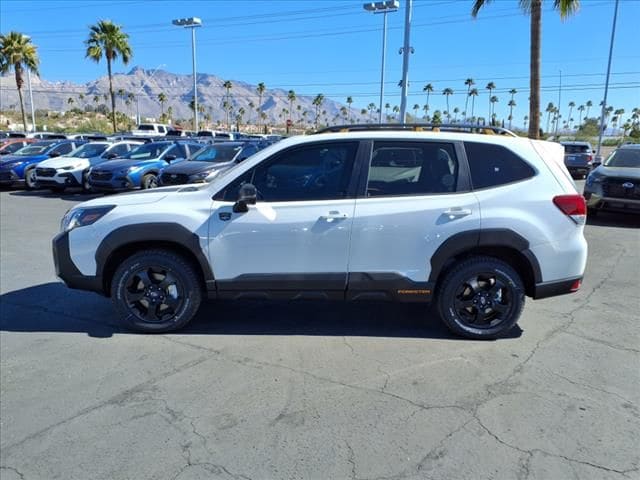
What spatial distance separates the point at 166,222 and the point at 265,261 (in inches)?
36.2

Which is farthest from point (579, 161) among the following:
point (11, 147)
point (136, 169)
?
point (11, 147)

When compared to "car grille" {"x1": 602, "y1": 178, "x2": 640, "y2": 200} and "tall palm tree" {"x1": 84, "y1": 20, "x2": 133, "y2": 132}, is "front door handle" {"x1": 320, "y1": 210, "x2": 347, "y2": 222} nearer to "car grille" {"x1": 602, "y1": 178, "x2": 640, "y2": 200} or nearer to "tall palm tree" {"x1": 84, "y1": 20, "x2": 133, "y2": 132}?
"car grille" {"x1": 602, "y1": 178, "x2": 640, "y2": 200}

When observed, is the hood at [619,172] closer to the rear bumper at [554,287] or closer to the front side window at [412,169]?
the rear bumper at [554,287]

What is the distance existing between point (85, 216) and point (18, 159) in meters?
14.7

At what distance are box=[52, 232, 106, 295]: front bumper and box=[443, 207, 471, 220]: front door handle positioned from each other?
3.12 metres

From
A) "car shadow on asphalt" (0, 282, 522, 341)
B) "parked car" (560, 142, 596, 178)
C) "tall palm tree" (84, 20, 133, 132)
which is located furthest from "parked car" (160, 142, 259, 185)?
"tall palm tree" (84, 20, 133, 132)

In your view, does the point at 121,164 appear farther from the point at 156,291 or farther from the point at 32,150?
the point at 156,291

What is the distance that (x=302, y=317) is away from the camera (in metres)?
4.73

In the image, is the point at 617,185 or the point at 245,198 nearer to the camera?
the point at 245,198

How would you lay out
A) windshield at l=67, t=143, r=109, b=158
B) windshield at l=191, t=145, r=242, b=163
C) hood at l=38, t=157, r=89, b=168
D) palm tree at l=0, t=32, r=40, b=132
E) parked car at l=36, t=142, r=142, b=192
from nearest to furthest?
windshield at l=191, t=145, r=242, b=163 → parked car at l=36, t=142, r=142, b=192 → hood at l=38, t=157, r=89, b=168 → windshield at l=67, t=143, r=109, b=158 → palm tree at l=0, t=32, r=40, b=132

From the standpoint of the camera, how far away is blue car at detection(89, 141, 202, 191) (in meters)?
13.2

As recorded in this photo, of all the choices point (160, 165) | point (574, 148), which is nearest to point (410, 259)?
point (160, 165)

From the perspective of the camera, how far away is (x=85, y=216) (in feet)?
13.9

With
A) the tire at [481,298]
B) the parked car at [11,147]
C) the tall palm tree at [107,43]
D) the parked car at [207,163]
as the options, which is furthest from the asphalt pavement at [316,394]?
the tall palm tree at [107,43]
